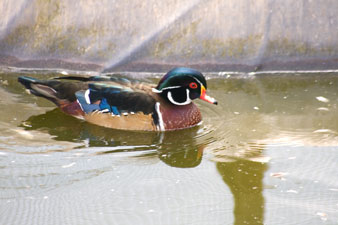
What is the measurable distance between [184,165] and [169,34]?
292 centimetres

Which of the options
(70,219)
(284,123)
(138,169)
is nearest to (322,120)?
(284,123)

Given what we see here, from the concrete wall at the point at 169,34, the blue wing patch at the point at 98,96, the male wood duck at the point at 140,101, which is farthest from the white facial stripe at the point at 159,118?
the concrete wall at the point at 169,34

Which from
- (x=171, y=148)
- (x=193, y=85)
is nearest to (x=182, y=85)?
(x=193, y=85)

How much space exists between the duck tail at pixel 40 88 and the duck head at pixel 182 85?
95cm

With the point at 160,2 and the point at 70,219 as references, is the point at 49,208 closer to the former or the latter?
the point at 70,219

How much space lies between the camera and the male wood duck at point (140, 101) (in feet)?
17.7

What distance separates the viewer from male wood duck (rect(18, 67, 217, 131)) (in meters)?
5.41

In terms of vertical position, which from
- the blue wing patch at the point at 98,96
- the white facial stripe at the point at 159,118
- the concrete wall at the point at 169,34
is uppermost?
the concrete wall at the point at 169,34

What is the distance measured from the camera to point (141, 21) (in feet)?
24.1

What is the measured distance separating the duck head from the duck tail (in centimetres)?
95

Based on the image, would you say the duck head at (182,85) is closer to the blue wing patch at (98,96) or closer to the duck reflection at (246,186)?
the blue wing patch at (98,96)

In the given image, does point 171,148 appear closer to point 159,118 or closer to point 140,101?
point 159,118

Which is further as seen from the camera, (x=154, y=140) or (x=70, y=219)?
(x=154, y=140)

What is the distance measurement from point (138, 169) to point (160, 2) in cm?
322
